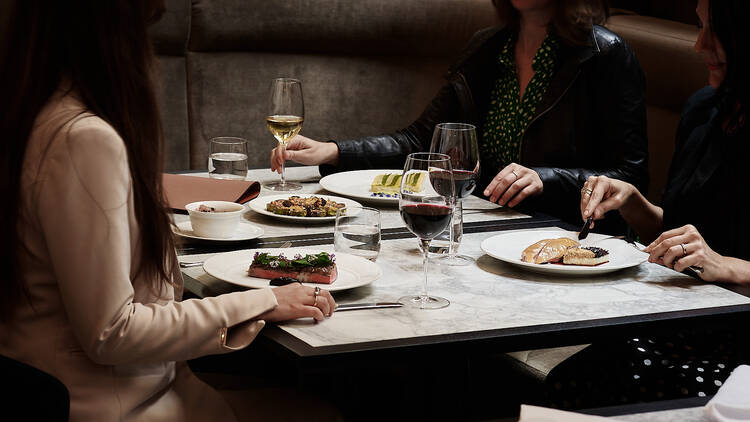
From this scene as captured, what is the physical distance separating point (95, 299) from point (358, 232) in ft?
1.95

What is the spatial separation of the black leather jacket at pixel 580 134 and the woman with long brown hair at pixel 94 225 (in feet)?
3.94

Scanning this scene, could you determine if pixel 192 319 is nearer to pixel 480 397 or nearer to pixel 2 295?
pixel 2 295

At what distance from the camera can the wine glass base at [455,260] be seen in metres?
1.67

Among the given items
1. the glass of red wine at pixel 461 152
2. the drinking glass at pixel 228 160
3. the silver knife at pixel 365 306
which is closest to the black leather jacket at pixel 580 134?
the drinking glass at pixel 228 160

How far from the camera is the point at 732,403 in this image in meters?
0.97

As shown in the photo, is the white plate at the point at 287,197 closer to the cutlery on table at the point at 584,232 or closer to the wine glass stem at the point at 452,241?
the wine glass stem at the point at 452,241

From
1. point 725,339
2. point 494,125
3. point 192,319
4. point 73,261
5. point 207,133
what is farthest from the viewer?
point 207,133

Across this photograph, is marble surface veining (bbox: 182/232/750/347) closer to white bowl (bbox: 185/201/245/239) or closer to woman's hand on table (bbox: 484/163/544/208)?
white bowl (bbox: 185/201/245/239)

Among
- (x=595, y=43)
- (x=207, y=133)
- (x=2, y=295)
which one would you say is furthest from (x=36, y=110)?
(x=207, y=133)

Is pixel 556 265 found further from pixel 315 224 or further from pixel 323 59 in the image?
pixel 323 59

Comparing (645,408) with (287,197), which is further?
(287,197)

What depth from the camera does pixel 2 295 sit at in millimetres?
1200

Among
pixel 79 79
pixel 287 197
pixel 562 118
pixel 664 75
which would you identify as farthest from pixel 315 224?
pixel 664 75

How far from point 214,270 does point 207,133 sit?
2.38 m
